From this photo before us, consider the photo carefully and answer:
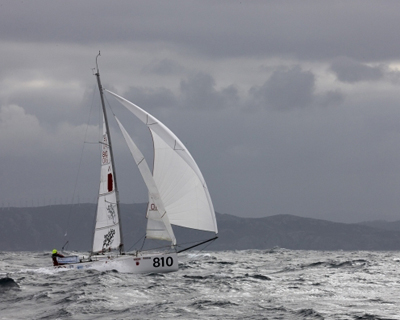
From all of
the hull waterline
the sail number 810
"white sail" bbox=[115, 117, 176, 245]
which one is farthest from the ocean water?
"white sail" bbox=[115, 117, 176, 245]

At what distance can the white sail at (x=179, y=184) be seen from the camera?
3253 cm

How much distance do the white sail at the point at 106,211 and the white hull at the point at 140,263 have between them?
4.99ft

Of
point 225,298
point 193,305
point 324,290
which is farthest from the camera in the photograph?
point 324,290

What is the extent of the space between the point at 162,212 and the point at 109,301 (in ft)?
32.6

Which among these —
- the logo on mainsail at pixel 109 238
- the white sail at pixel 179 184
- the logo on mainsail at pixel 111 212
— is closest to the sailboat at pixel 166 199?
the white sail at pixel 179 184

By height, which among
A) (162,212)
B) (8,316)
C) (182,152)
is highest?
(182,152)

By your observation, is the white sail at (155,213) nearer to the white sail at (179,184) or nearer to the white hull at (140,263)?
the white sail at (179,184)

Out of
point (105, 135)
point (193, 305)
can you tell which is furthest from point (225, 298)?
point (105, 135)

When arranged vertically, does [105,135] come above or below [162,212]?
above

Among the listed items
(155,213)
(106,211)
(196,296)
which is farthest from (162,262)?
(196,296)

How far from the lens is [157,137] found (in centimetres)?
3319

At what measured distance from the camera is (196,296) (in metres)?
24.5

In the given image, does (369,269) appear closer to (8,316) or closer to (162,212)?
(162,212)

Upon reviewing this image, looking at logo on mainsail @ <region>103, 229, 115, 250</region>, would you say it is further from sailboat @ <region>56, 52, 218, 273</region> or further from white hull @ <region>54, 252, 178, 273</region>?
white hull @ <region>54, 252, 178, 273</region>
